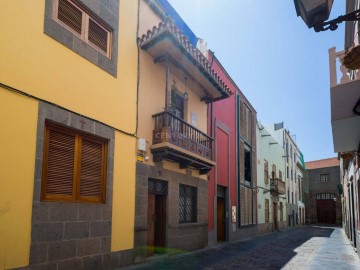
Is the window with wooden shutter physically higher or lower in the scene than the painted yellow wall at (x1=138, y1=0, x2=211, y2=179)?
lower

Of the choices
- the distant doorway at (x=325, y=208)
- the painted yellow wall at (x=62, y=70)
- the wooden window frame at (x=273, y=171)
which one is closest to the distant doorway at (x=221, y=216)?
the painted yellow wall at (x=62, y=70)

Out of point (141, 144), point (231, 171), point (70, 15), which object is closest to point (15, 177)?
point (70, 15)

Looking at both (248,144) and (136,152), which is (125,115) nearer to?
(136,152)

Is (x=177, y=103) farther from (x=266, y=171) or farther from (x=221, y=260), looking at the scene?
(x=266, y=171)

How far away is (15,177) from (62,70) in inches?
93.1

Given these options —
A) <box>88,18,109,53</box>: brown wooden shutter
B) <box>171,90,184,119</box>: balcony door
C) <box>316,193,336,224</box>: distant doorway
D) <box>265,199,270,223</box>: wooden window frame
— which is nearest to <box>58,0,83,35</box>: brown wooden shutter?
<box>88,18,109,53</box>: brown wooden shutter

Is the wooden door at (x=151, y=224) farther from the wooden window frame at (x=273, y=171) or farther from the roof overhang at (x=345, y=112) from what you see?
the wooden window frame at (x=273, y=171)

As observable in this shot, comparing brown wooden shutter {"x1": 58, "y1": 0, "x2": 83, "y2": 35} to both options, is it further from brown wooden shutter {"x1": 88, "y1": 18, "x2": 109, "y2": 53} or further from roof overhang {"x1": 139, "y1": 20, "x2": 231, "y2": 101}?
roof overhang {"x1": 139, "y1": 20, "x2": 231, "y2": 101}

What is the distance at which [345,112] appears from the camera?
6176mm

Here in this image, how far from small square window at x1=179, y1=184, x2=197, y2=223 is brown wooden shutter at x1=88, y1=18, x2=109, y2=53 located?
537 cm

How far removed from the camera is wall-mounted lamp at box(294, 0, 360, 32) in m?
2.98

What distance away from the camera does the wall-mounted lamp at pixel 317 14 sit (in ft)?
9.78

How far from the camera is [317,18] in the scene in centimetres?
311

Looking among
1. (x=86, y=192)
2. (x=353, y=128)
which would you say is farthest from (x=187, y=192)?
(x=353, y=128)
